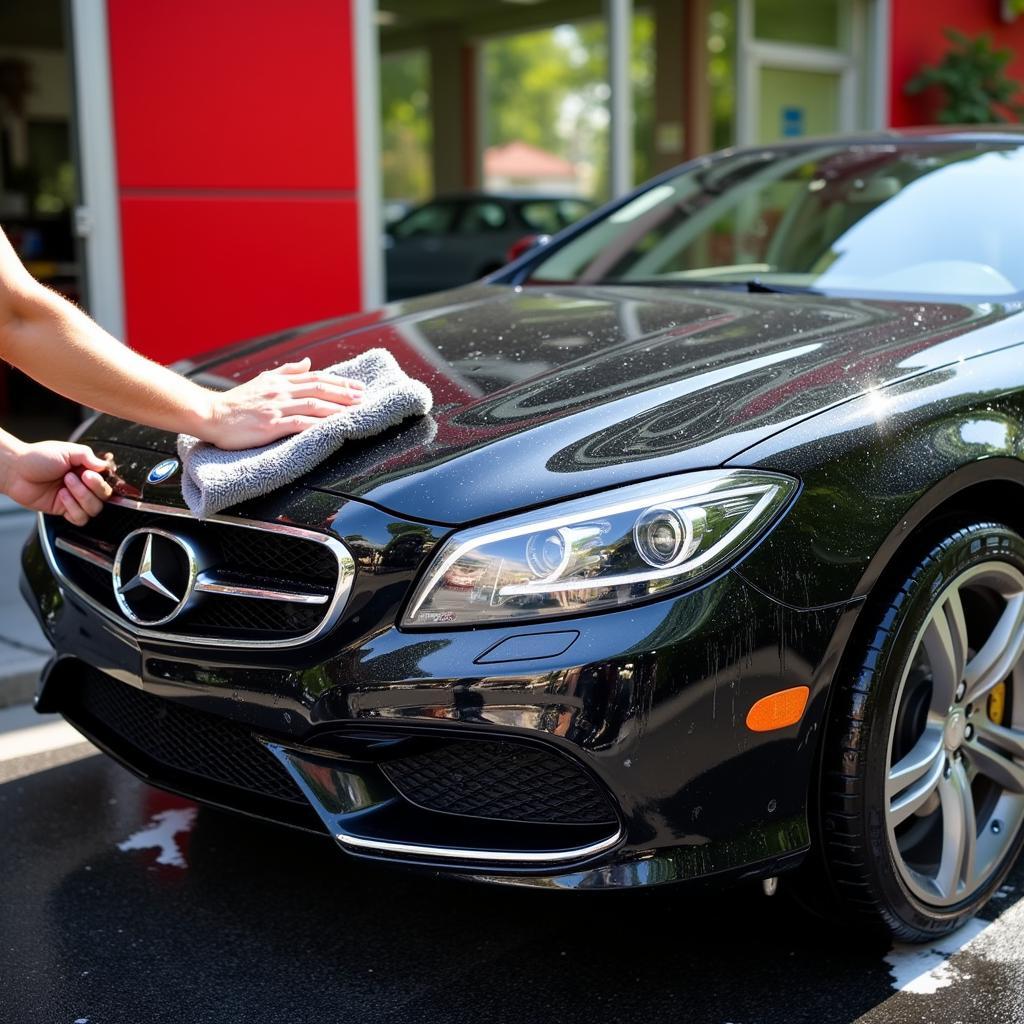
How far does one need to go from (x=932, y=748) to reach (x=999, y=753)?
11.5 inches

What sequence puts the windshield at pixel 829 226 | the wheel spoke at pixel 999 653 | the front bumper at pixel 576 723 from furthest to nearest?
the windshield at pixel 829 226 → the wheel spoke at pixel 999 653 → the front bumper at pixel 576 723

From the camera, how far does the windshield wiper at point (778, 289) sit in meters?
3.28

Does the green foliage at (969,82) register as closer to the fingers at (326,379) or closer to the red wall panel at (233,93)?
the red wall panel at (233,93)

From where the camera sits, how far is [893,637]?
7.27ft

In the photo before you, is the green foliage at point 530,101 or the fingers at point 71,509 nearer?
the fingers at point 71,509

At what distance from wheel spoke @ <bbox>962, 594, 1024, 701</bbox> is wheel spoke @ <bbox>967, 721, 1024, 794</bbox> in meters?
0.10

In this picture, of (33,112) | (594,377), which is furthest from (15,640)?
(33,112)

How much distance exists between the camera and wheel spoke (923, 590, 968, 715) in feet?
7.88

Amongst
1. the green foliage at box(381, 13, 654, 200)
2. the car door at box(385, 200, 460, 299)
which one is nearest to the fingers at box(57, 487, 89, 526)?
the car door at box(385, 200, 460, 299)

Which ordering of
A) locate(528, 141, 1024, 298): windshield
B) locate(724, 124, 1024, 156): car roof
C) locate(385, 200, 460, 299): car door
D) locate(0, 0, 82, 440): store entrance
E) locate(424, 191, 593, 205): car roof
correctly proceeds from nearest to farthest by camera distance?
1. locate(528, 141, 1024, 298): windshield
2. locate(724, 124, 1024, 156): car roof
3. locate(0, 0, 82, 440): store entrance
4. locate(424, 191, 593, 205): car roof
5. locate(385, 200, 460, 299): car door

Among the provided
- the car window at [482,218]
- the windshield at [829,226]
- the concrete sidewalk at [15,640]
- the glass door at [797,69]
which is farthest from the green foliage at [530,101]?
the windshield at [829,226]

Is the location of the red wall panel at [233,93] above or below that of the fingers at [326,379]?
above

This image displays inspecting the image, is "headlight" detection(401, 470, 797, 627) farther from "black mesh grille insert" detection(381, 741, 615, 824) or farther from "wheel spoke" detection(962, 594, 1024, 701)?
"wheel spoke" detection(962, 594, 1024, 701)

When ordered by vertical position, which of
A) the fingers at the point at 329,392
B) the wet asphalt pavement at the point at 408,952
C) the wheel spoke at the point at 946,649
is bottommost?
the wet asphalt pavement at the point at 408,952
